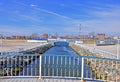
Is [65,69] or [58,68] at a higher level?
[65,69]

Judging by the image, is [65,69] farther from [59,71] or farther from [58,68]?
[59,71]

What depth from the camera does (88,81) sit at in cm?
1035

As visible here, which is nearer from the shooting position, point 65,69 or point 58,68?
point 65,69

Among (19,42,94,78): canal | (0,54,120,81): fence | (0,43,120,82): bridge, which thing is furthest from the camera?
(19,42,94,78): canal

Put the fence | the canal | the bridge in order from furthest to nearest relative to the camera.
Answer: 1. the canal
2. the fence
3. the bridge

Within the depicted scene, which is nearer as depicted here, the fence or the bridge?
the bridge

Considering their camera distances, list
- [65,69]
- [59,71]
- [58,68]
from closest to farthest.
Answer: [65,69] < [58,68] < [59,71]

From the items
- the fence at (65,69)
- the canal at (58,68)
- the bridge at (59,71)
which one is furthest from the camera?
the canal at (58,68)

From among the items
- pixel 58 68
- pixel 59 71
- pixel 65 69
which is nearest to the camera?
pixel 65 69

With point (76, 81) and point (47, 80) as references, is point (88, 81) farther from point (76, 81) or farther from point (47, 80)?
point (47, 80)

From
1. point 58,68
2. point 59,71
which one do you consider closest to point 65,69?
point 58,68

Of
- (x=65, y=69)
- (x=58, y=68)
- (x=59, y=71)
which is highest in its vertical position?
(x=65, y=69)

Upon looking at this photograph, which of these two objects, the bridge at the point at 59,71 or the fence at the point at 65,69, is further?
the fence at the point at 65,69

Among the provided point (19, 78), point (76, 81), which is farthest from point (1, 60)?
point (76, 81)
